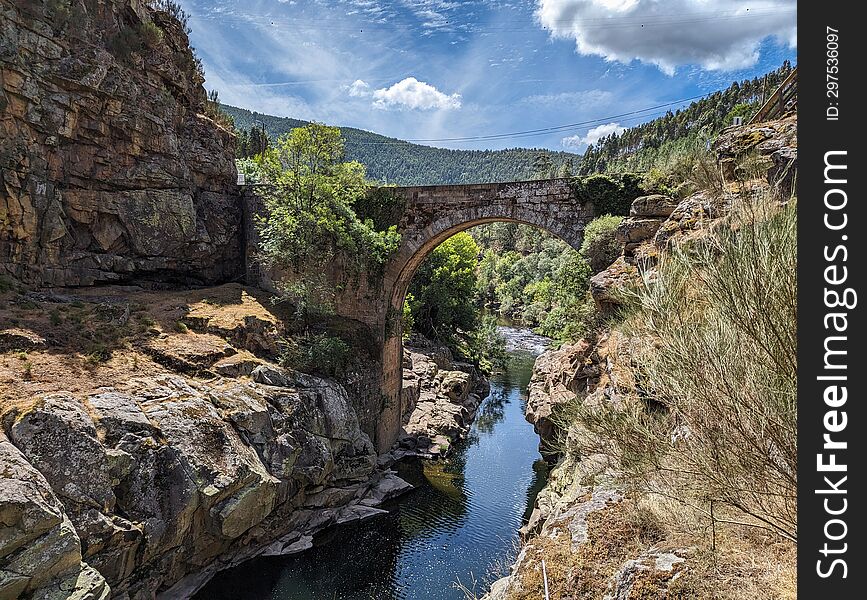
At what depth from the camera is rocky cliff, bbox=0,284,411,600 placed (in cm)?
650

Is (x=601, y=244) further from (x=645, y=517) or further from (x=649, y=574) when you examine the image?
(x=649, y=574)

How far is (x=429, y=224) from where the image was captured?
14.3 m

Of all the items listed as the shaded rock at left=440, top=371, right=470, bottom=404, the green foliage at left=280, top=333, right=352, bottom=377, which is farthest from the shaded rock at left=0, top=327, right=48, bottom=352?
the shaded rock at left=440, top=371, right=470, bottom=404

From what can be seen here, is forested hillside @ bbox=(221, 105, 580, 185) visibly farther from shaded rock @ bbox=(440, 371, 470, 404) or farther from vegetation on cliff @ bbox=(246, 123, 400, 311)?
vegetation on cliff @ bbox=(246, 123, 400, 311)

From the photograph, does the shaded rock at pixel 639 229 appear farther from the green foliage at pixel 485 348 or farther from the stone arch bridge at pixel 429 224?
the green foliage at pixel 485 348

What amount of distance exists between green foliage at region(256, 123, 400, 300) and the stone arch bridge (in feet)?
2.65

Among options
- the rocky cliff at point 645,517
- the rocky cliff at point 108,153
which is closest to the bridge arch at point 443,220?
the rocky cliff at point 645,517

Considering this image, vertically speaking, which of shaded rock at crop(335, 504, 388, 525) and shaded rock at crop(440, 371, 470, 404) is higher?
shaded rock at crop(440, 371, 470, 404)

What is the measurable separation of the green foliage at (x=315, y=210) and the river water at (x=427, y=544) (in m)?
6.43

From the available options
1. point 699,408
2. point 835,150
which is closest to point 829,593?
point 699,408

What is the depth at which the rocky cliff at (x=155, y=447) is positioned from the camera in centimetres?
650

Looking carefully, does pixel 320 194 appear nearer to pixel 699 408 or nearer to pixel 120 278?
pixel 120 278

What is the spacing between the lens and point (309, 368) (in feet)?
40.0

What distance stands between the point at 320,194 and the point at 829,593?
42.7 feet
